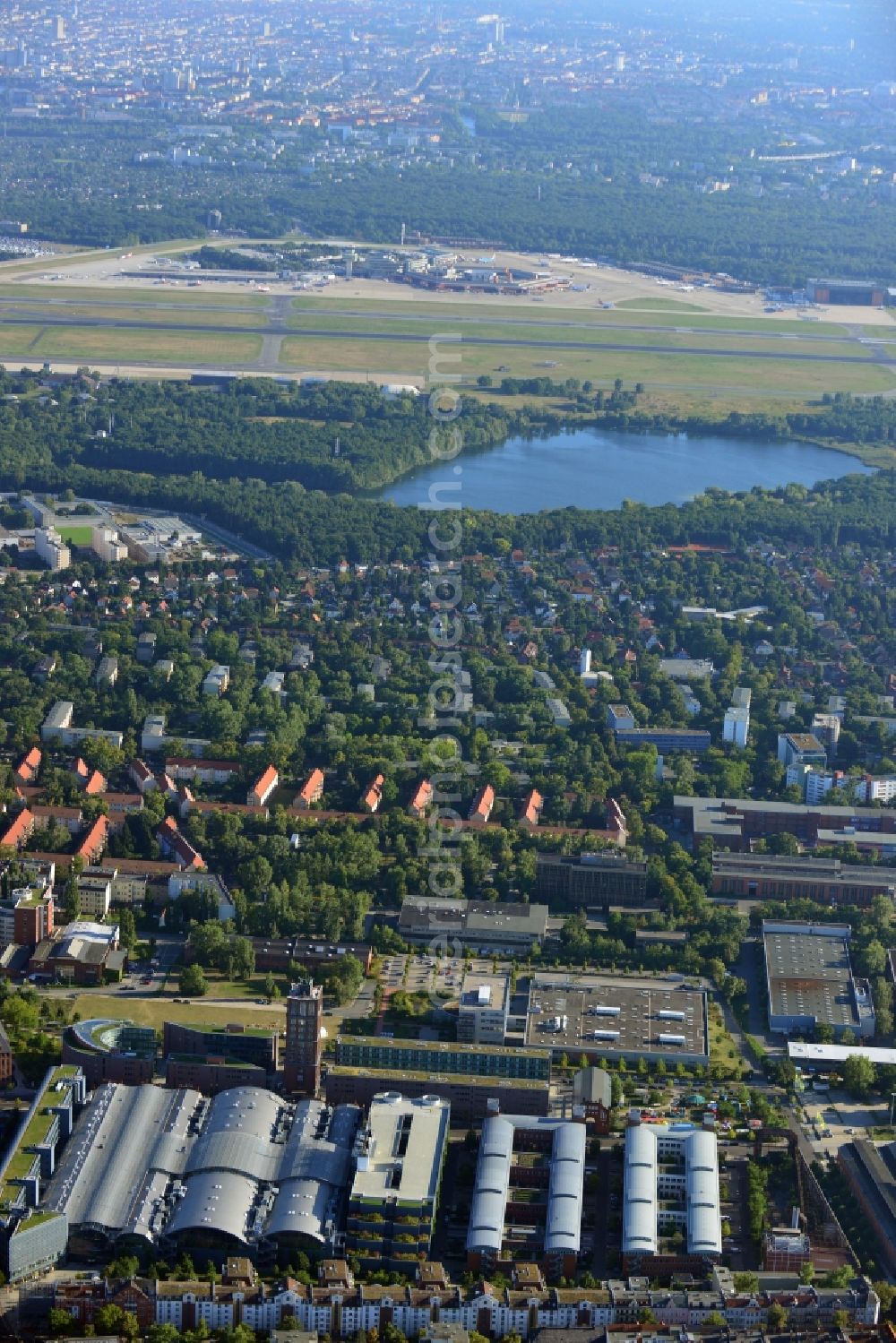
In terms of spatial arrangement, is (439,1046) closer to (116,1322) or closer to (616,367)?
(116,1322)

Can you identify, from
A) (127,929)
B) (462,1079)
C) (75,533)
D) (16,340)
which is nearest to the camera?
(462,1079)

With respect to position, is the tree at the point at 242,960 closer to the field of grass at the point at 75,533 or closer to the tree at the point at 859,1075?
the tree at the point at 859,1075

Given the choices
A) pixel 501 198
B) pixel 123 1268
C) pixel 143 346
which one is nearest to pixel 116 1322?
pixel 123 1268

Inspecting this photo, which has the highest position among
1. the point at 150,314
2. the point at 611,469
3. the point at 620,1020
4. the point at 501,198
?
the point at 620,1020

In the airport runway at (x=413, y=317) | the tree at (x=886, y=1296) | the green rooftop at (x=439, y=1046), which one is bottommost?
the airport runway at (x=413, y=317)

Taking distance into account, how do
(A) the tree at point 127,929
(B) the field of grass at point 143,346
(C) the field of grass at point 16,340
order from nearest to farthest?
A: (A) the tree at point 127,929 < (B) the field of grass at point 143,346 < (C) the field of grass at point 16,340

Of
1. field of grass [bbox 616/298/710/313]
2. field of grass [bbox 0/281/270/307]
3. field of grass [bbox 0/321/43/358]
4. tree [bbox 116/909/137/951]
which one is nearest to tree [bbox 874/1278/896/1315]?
tree [bbox 116/909/137/951]

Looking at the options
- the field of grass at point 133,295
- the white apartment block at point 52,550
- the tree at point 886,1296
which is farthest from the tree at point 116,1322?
the field of grass at point 133,295
